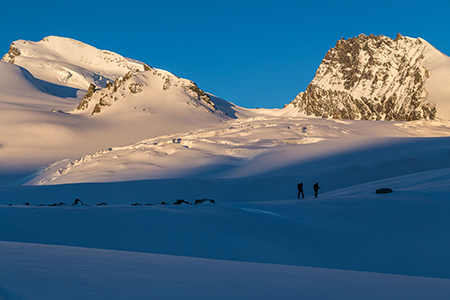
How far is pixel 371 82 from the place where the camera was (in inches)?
5349

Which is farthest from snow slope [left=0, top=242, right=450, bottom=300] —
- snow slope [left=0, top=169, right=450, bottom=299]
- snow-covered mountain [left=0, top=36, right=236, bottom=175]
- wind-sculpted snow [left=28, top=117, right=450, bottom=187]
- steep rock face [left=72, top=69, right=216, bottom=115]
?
steep rock face [left=72, top=69, right=216, bottom=115]

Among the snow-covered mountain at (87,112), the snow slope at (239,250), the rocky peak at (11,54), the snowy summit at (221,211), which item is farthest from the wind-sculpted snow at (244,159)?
the rocky peak at (11,54)

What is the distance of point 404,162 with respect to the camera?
24391 millimetres

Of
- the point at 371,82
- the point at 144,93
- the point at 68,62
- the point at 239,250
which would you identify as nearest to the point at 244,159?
the point at 239,250

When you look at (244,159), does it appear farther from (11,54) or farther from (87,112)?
(11,54)

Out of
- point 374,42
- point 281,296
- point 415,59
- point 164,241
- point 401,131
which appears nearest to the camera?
point 281,296

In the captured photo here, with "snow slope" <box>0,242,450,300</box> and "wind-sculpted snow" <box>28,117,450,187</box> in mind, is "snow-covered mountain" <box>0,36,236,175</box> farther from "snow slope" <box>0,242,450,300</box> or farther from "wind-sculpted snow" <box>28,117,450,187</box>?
"snow slope" <box>0,242,450,300</box>

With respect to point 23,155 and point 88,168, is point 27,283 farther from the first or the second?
point 23,155

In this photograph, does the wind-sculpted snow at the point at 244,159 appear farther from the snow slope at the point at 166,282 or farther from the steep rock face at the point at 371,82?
the steep rock face at the point at 371,82

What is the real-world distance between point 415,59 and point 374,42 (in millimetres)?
21325

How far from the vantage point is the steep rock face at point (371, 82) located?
119 metres

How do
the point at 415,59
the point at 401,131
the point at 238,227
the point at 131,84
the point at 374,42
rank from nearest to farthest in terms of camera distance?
1. the point at 238,227
2. the point at 401,131
3. the point at 131,84
4. the point at 415,59
5. the point at 374,42

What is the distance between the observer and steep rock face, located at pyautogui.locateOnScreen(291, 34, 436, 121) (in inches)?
4683

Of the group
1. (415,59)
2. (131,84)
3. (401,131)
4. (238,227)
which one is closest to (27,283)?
(238,227)
